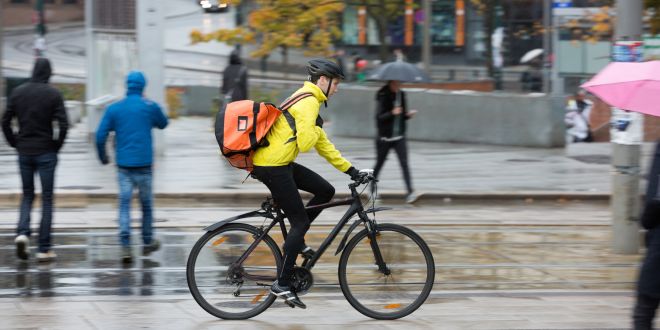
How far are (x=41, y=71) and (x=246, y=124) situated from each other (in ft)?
11.0

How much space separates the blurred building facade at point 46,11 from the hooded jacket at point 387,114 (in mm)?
48181

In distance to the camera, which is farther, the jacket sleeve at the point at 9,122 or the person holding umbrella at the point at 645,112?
the jacket sleeve at the point at 9,122

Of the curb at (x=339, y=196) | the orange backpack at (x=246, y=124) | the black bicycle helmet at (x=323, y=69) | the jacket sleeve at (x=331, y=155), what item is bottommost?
the curb at (x=339, y=196)

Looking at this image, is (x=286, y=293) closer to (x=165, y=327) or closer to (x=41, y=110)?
(x=165, y=327)

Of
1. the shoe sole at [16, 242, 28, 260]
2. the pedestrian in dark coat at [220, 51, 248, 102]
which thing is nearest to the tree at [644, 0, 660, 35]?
the shoe sole at [16, 242, 28, 260]

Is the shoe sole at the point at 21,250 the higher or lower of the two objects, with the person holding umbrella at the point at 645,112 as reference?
lower

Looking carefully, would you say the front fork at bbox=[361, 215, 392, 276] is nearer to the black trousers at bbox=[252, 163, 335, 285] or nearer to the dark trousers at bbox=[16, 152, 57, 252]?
the black trousers at bbox=[252, 163, 335, 285]

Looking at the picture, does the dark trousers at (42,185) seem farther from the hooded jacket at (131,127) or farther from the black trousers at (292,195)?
the black trousers at (292,195)

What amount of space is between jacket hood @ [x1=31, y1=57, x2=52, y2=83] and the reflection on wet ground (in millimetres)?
1628

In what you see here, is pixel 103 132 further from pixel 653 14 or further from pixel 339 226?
pixel 653 14

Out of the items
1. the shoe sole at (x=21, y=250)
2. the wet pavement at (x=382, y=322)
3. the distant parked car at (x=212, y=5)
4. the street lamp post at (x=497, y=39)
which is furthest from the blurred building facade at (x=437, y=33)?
the shoe sole at (x=21, y=250)

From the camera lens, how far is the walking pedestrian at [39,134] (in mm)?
9602

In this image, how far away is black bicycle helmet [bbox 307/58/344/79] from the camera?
23.5 ft

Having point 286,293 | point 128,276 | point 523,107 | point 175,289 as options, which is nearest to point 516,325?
point 286,293
